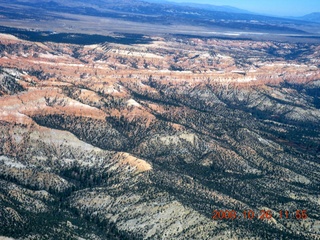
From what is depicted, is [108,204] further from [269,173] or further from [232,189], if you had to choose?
[269,173]

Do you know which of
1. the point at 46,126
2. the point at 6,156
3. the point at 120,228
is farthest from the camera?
the point at 46,126

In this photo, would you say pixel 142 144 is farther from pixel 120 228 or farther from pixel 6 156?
pixel 120 228

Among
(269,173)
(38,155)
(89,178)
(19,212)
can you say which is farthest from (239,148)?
(19,212)

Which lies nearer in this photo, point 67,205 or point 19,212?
point 19,212

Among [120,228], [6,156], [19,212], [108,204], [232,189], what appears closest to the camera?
[19,212]

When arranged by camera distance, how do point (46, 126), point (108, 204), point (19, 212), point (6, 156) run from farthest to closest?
point (46, 126), point (6, 156), point (108, 204), point (19, 212)

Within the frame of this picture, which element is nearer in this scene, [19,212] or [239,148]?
[19,212]

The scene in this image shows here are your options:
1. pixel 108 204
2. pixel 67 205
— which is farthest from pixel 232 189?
pixel 67 205

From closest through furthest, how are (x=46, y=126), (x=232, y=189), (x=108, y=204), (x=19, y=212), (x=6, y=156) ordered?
(x=19, y=212)
(x=108, y=204)
(x=232, y=189)
(x=6, y=156)
(x=46, y=126)
